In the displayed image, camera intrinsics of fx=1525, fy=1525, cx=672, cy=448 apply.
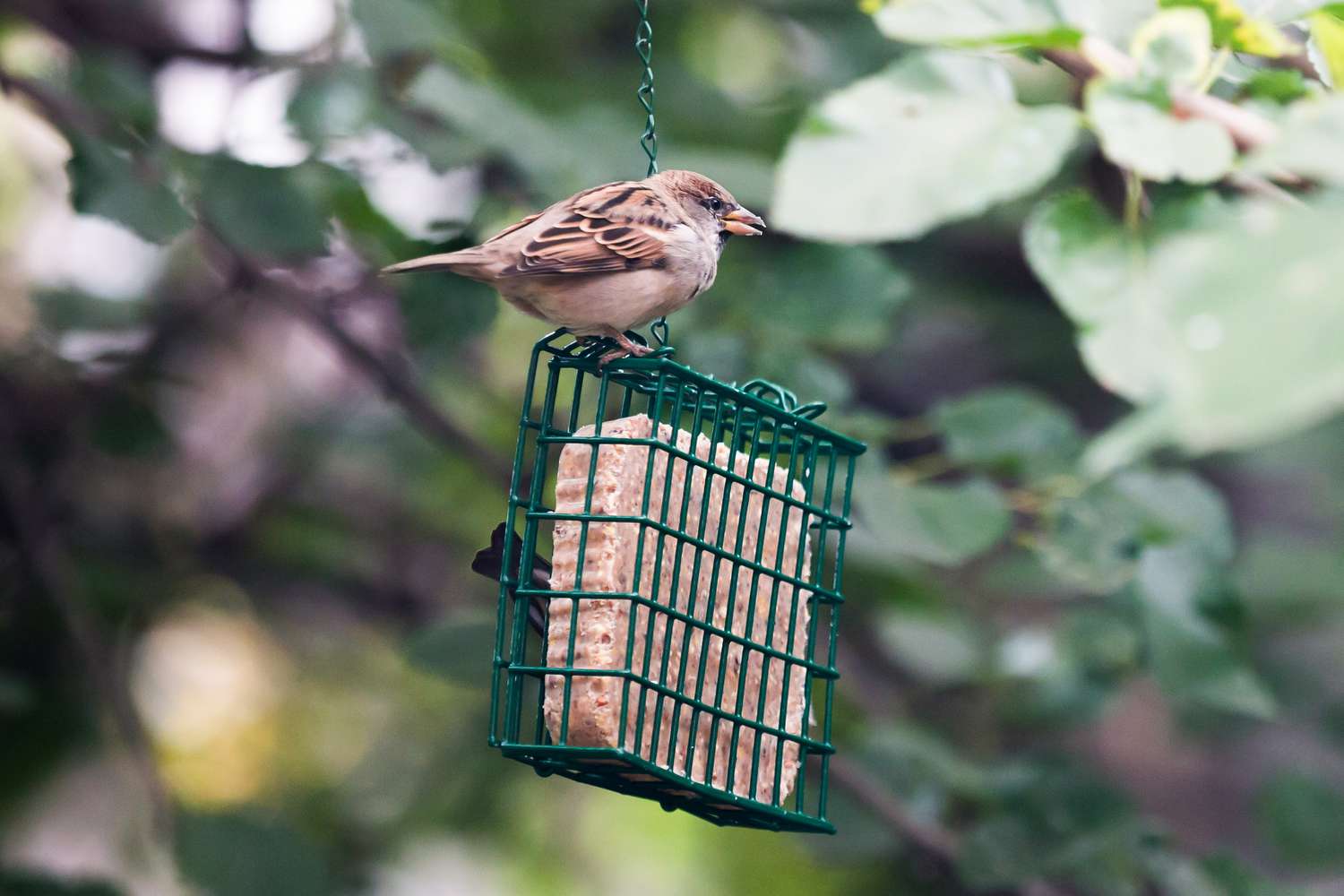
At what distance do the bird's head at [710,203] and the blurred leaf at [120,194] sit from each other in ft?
5.14

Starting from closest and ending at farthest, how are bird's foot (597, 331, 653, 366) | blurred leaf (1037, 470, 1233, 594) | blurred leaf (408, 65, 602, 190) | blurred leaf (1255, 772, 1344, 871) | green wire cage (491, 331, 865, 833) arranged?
green wire cage (491, 331, 865, 833) < bird's foot (597, 331, 653, 366) < blurred leaf (408, 65, 602, 190) < blurred leaf (1037, 470, 1233, 594) < blurred leaf (1255, 772, 1344, 871)

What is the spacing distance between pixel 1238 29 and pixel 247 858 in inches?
178

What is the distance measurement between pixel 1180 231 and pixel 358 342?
4.09 metres

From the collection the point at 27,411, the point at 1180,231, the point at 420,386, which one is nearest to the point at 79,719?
the point at 27,411

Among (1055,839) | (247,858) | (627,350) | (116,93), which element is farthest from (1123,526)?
(116,93)

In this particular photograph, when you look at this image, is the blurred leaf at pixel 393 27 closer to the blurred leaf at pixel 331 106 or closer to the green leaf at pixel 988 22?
the blurred leaf at pixel 331 106

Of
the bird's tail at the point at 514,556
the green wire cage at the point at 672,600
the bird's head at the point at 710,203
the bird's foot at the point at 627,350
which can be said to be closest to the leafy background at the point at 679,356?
the bird's head at the point at 710,203

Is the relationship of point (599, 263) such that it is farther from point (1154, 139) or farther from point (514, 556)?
point (1154, 139)

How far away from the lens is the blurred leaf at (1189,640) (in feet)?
16.1

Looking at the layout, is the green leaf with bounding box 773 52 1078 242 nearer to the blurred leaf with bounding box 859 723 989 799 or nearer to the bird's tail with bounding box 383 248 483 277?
the bird's tail with bounding box 383 248 483 277

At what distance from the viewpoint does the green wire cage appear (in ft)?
11.8

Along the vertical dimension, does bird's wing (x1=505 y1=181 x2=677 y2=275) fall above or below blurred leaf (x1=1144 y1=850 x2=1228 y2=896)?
above

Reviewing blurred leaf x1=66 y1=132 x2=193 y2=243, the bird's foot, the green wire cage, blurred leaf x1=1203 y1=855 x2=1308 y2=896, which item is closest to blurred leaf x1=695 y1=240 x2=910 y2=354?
the green wire cage

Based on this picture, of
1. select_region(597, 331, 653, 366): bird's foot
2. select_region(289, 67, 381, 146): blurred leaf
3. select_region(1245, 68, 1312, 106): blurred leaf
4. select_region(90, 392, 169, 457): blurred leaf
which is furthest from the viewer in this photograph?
select_region(90, 392, 169, 457): blurred leaf
